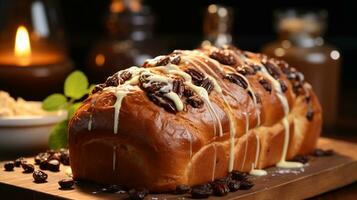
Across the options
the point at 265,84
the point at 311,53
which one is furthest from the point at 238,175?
the point at 311,53

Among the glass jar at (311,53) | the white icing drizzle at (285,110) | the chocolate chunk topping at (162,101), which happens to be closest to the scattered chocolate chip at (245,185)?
the chocolate chunk topping at (162,101)

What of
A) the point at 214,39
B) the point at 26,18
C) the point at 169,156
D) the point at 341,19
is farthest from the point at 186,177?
the point at 341,19

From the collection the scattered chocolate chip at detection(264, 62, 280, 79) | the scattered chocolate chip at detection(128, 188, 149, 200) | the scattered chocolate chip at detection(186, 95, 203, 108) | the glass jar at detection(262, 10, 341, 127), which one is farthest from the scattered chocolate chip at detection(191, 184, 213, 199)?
the glass jar at detection(262, 10, 341, 127)

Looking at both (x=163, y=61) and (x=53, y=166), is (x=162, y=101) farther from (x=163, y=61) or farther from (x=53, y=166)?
(x=53, y=166)

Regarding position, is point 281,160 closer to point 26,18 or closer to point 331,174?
point 331,174

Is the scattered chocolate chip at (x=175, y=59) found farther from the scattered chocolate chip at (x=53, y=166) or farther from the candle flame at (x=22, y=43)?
the candle flame at (x=22, y=43)

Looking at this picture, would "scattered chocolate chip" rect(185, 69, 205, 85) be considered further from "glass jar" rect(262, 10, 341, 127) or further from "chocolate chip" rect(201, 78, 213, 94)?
"glass jar" rect(262, 10, 341, 127)
